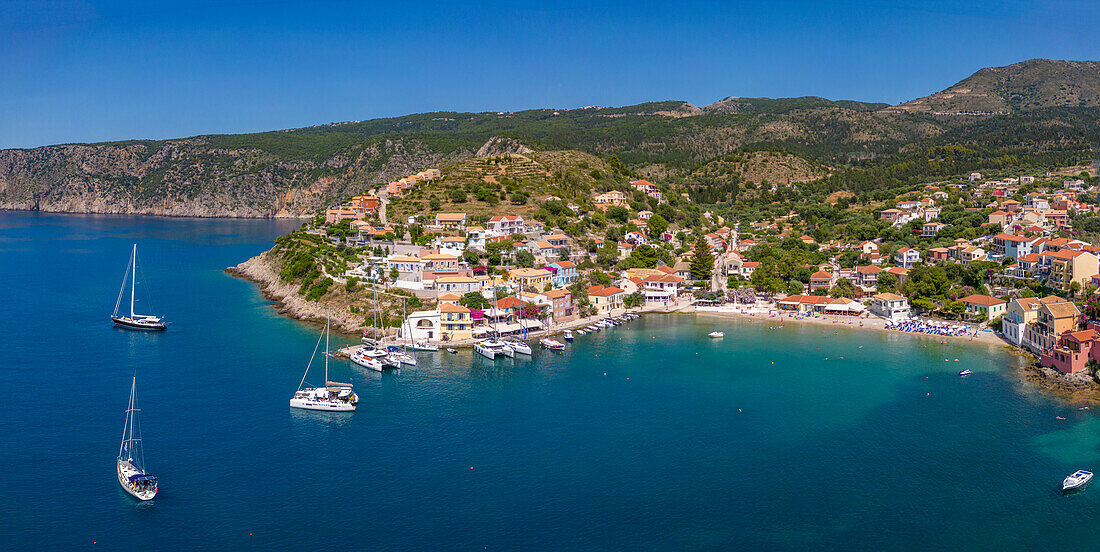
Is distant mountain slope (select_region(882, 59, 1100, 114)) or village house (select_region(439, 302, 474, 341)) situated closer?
village house (select_region(439, 302, 474, 341))

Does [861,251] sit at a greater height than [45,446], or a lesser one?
greater

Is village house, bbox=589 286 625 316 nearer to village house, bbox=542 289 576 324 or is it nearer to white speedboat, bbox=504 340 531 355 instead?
village house, bbox=542 289 576 324

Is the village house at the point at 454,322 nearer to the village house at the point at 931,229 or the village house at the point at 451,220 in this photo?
the village house at the point at 451,220

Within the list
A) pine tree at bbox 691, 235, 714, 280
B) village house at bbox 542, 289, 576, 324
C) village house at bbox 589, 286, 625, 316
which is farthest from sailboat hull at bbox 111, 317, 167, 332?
pine tree at bbox 691, 235, 714, 280

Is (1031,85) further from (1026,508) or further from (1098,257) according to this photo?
(1026,508)

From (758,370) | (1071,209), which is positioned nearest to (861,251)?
(1071,209)

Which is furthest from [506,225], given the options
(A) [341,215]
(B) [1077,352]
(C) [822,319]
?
(B) [1077,352]
